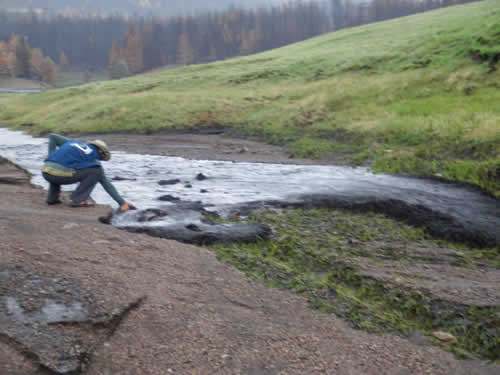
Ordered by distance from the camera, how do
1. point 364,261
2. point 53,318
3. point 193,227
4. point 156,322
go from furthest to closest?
point 193,227 → point 364,261 → point 156,322 → point 53,318

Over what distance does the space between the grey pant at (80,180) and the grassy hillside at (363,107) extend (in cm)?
1017

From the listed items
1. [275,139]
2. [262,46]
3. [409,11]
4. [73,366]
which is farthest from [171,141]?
[409,11]

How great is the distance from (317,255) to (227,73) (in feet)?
130

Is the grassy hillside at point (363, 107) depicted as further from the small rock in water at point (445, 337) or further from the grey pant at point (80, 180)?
the grey pant at point (80, 180)

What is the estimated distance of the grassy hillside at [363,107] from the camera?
619 inches

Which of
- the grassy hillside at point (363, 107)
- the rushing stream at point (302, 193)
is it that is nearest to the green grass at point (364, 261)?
the rushing stream at point (302, 193)

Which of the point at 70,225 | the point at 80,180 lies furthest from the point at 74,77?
the point at 70,225

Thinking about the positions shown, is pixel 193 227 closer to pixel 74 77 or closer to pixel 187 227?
pixel 187 227

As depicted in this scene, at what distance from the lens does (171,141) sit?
24672 millimetres

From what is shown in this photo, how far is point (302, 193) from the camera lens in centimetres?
1177

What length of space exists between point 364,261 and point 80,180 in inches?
229

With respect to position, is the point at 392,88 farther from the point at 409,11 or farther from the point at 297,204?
the point at 409,11

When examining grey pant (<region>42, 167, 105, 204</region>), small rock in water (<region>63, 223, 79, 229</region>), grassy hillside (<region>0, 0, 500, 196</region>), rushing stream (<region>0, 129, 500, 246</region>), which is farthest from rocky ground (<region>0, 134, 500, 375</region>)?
grassy hillside (<region>0, 0, 500, 196</region>)

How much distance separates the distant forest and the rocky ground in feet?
344
